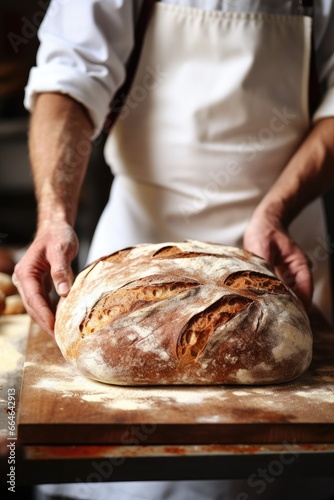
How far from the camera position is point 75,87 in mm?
1885

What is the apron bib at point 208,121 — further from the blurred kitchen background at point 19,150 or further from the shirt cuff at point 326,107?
the blurred kitchen background at point 19,150

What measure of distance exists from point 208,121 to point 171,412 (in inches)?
41.4

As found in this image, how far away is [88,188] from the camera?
4.48m

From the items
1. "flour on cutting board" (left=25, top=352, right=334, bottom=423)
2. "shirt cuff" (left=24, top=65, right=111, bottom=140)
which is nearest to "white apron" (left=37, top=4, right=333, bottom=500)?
"shirt cuff" (left=24, top=65, right=111, bottom=140)

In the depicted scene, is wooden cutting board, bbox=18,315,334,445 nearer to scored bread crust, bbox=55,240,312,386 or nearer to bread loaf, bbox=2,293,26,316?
scored bread crust, bbox=55,240,312,386

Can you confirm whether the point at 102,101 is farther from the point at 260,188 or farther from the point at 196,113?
the point at 260,188

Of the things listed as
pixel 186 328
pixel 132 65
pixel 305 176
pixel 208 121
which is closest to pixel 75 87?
pixel 132 65

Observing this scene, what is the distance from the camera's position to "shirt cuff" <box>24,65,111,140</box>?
1.88 meters

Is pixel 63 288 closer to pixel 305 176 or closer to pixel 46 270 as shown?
pixel 46 270

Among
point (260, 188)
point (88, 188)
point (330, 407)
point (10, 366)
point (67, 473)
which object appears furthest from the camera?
point (88, 188)

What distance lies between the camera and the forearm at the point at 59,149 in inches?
69.4

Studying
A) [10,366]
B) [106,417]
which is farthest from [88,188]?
[106,417]

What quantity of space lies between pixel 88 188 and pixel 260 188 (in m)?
2.55

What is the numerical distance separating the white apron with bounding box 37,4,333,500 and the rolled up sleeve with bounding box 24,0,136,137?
0.30ft
